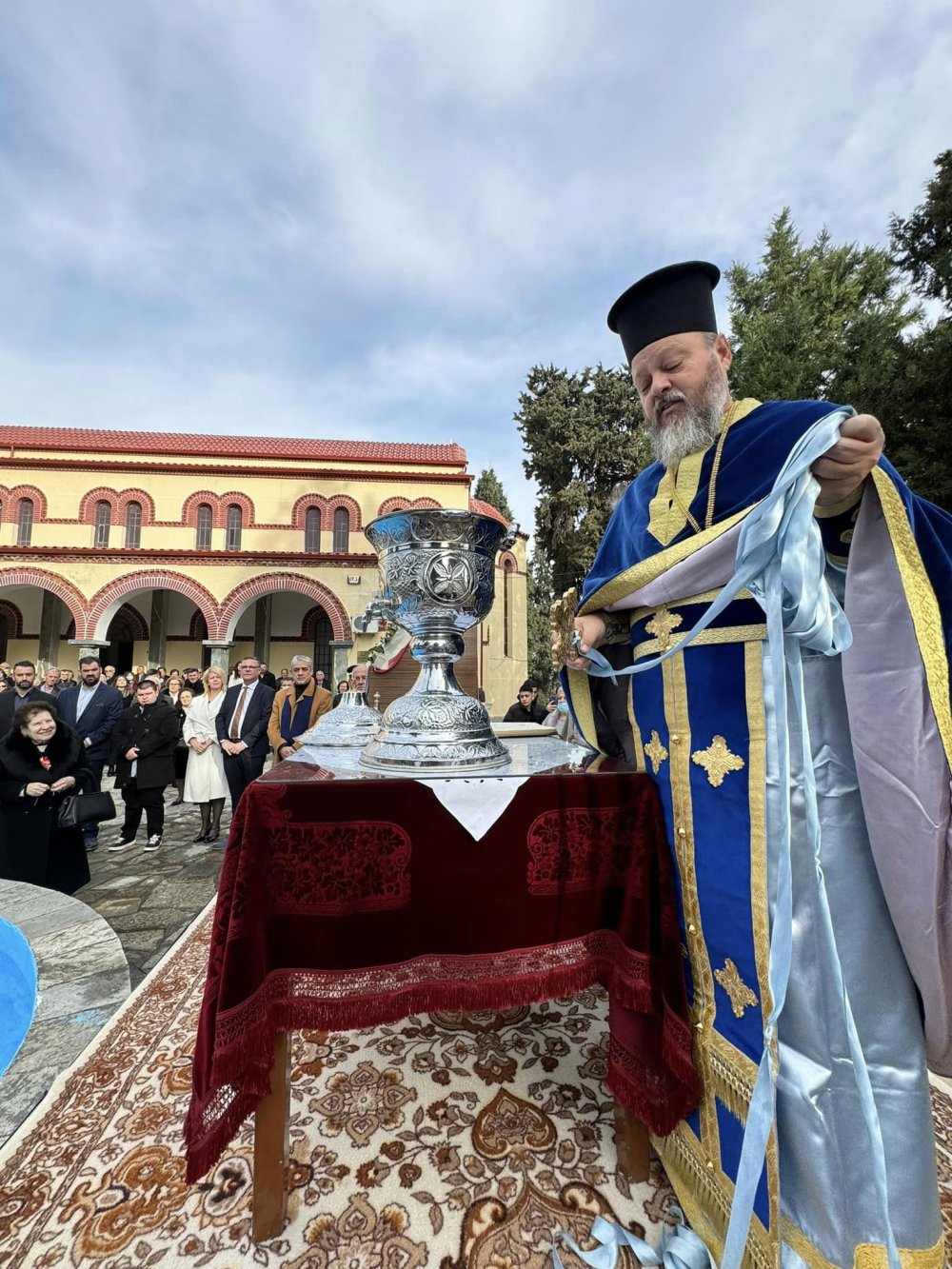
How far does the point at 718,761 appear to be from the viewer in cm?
140

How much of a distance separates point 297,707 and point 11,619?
18042 mm

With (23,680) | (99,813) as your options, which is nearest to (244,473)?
(23,680)

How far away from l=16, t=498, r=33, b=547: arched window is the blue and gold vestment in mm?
20354

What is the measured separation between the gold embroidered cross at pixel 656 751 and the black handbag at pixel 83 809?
4413 millimetres

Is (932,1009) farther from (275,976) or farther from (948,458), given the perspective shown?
(948,458)

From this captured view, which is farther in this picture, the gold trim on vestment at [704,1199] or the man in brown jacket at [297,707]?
the man in brown jacket at [297,707]

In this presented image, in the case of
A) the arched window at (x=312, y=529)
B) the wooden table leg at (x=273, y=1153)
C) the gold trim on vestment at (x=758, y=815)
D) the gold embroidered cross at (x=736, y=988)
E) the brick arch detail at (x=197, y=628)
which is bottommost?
the wooden table leg at (x=273, y=1153)

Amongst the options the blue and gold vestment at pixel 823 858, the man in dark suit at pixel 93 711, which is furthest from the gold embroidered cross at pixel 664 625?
the man in dark suit at pixel 93 711

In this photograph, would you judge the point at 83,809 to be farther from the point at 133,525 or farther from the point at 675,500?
the point at 133,525

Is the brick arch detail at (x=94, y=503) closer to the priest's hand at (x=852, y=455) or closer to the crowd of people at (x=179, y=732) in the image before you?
the crowd of people at (x=179, y=732)

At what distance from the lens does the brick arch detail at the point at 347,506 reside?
17078 mm

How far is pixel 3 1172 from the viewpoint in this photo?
5.40ft

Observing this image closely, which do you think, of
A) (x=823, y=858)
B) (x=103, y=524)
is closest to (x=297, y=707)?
(x=823, y=858)

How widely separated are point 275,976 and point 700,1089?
1171 millimetres
